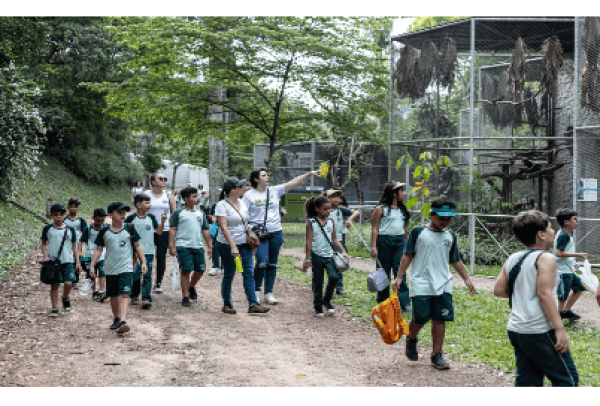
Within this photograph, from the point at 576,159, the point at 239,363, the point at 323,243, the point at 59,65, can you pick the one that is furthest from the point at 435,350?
the point at 59,65

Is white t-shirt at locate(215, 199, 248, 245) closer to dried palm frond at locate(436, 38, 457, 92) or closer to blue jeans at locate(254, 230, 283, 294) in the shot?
blue jeans at locate(254, 230, 283, 294)

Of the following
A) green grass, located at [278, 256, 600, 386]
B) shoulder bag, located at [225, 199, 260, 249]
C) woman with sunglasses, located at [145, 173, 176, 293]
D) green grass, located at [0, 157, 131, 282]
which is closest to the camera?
green grass, located at [278, 256, 600, 386]

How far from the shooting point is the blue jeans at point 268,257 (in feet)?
25.9

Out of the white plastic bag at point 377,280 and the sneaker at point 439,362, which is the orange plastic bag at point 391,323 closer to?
the sneaker at point 439,362

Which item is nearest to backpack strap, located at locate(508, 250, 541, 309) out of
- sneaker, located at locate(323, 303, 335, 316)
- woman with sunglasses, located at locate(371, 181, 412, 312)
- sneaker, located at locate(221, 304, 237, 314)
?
woman with sunglasses, located at locate(371, 181, 412, 312)

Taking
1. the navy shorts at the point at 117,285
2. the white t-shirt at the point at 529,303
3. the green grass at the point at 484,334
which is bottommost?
the green grass at the point at 484,334

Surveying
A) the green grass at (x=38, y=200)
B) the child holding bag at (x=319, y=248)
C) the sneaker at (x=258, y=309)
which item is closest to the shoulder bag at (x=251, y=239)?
the child holding bag at (x=319, y=248)

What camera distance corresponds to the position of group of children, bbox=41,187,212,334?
21.7 ft

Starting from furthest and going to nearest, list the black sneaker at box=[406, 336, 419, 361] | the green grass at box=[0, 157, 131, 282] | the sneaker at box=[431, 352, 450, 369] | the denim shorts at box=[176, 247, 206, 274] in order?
the green grass at box=[0, 157, 131, 282] → the denim shorts at box=[176, 247, 206, 274] → the black sneaker at box=[406, 336, 419, 361] → the sneaker at box=[431, 352, 450, 369]

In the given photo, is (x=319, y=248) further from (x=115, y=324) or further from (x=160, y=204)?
(x=115, y=324)

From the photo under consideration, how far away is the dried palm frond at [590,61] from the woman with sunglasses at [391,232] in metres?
6.51

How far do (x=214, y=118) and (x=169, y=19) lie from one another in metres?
4.54

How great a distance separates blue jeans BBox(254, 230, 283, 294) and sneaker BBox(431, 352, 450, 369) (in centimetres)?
320

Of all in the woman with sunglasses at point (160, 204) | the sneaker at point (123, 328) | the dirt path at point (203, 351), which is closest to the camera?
the dirt path at point (203, 351)
